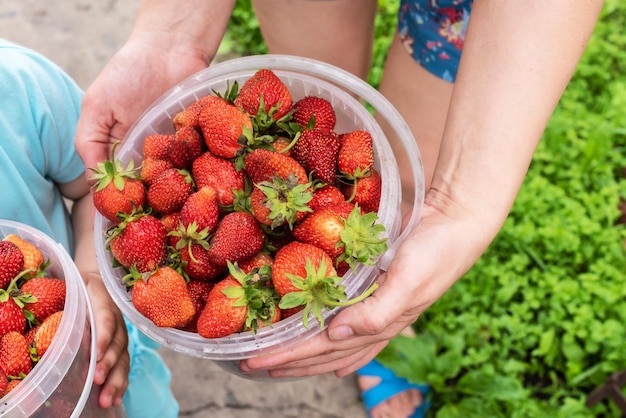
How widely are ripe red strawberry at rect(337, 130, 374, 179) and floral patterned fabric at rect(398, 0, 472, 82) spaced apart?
475 mm

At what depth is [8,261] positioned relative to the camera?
923mm

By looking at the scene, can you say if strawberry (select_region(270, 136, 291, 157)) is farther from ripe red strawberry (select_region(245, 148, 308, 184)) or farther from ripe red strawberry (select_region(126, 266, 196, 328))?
ripe red strawberry (select_region(126, 266, 196, 328))

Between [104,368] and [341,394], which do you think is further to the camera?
[341,394]

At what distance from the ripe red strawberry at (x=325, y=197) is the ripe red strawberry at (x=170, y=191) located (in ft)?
0.71

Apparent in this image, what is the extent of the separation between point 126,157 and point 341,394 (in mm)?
1015

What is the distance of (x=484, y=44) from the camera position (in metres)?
1.05

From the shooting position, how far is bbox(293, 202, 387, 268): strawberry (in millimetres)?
928

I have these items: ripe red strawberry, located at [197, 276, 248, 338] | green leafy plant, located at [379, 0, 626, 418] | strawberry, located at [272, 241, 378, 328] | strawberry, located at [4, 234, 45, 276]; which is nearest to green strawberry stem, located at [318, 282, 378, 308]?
strawberry, located at [272, 241, 378, 328]

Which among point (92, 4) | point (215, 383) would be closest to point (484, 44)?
point (215, 383)

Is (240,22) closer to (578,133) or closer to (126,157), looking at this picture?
(578,133)

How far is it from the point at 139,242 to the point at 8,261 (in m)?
0.19

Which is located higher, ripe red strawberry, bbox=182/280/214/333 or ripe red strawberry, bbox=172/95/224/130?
ripe red strawberry, bbox=172/95/224/130

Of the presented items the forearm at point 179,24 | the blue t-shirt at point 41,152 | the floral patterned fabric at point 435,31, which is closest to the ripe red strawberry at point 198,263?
the blue t-shirt at point 41,152

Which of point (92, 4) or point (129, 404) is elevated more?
point (92, 4)
